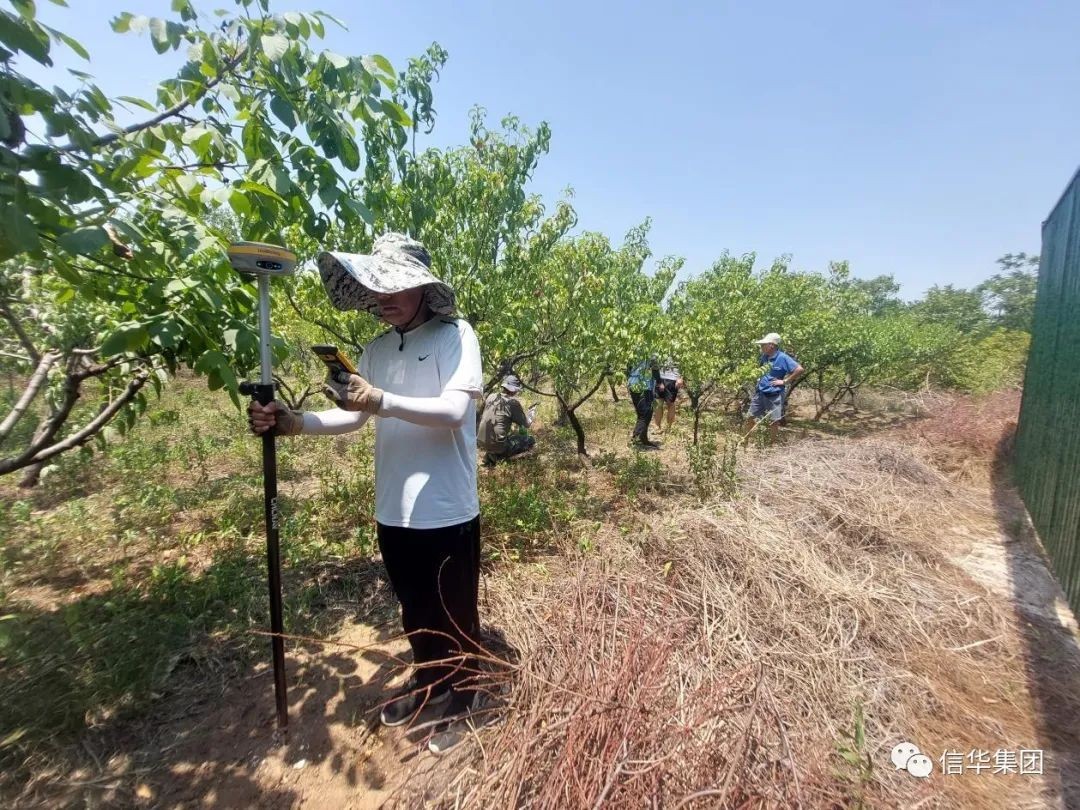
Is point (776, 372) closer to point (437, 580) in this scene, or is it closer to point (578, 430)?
point (578, 430)

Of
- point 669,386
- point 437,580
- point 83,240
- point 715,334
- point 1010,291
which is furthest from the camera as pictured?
point 1010,291

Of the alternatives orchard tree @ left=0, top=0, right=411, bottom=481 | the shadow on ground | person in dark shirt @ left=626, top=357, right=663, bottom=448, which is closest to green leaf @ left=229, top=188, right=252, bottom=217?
orchard tree @ left=0, top=0, right=411, bottom=481

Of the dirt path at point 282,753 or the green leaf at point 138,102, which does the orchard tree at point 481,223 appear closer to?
the green leaf at point 138,102

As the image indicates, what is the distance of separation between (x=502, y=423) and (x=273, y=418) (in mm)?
4420

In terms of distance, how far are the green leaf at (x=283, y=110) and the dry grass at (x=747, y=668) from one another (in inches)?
84.3

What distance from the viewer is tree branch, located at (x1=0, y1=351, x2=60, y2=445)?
→ 2084 mm

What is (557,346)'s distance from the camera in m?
5.37

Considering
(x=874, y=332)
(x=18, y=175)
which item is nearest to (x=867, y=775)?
(x=18, y=175)

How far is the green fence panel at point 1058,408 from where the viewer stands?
11.1 ft

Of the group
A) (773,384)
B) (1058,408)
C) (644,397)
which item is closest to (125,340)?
(1058,408)

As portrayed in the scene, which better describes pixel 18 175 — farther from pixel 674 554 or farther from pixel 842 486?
pixel 842 486

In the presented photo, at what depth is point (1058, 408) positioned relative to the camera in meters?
4.07

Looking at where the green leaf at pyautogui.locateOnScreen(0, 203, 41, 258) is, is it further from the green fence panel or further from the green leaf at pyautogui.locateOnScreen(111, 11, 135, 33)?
the green fence panel

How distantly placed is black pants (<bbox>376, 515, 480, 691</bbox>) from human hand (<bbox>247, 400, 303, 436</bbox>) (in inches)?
20.7
